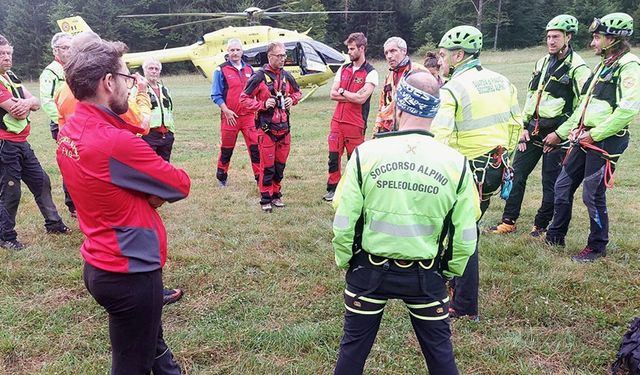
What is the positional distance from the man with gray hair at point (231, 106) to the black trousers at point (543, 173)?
394 centimetres

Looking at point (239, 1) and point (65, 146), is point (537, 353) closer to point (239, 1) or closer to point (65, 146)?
point (65, 146)

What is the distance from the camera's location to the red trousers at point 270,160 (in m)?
6.75

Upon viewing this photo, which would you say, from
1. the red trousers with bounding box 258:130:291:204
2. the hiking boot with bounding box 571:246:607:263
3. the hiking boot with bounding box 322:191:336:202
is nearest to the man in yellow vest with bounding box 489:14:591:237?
the hiking boot with bounding box 571:246:607:263

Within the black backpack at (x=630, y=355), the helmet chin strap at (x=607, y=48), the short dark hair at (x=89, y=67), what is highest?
the short dark hair at (x=89, y=67)

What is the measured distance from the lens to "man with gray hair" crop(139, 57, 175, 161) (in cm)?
641

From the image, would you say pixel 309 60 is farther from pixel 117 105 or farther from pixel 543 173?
pixel 117 105

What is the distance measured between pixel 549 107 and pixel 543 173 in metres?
0.80

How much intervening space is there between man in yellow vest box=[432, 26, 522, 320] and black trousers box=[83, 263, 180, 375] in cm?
224

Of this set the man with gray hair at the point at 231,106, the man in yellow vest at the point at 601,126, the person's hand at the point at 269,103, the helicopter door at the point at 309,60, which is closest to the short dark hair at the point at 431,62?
the person's hand at the point at 269,103

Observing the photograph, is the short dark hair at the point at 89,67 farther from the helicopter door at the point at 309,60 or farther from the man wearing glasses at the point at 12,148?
the helicopter door at the point at 309,60

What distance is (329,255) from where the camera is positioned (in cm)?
525

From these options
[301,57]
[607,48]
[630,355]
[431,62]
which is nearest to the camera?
[630,355]

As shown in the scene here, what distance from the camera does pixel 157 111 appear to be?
645cm

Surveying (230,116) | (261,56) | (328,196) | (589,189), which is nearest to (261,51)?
(261,56)
